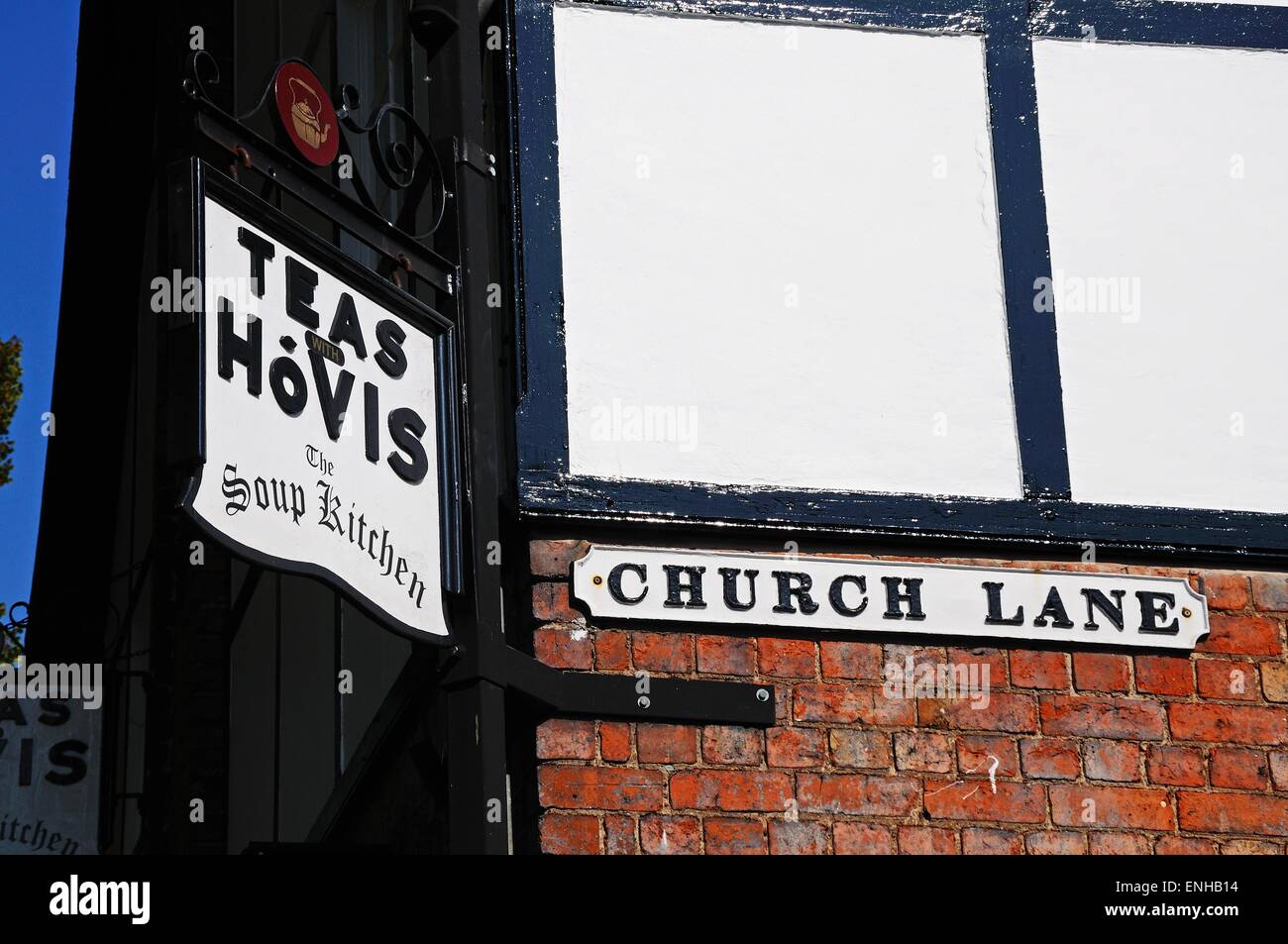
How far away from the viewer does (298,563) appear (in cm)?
379

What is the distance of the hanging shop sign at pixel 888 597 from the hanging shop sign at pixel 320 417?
3.55 ft

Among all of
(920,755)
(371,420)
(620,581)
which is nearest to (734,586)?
(620,581)

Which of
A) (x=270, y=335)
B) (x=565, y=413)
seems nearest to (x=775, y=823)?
(x=565, y=413)

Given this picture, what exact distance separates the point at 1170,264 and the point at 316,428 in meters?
3.20

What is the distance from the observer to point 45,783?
28.8 ft

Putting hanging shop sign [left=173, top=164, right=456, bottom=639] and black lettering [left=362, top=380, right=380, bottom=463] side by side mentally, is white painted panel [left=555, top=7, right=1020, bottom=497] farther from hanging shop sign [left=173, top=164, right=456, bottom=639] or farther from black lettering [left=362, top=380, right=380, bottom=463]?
black lettering [left=362, top=380, right=380, bottom=463]

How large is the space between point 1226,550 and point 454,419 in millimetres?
2615

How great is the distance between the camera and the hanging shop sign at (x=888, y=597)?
5.25 metres

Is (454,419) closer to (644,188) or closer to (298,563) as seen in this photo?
(298,563)

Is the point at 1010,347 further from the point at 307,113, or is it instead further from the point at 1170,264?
the point at 307,113

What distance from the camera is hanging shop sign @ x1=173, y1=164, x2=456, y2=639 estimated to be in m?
3.75

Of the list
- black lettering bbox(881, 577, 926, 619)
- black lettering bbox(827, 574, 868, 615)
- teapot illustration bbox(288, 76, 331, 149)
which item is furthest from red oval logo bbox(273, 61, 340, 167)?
black lettering bbox(881, 577, 926, 619)

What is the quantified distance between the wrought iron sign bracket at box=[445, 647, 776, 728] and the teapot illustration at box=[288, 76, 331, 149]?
4.79 ft

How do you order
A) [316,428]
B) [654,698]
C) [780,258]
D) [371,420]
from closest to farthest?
[316,428], [371,420], [654,698], [780,258]
